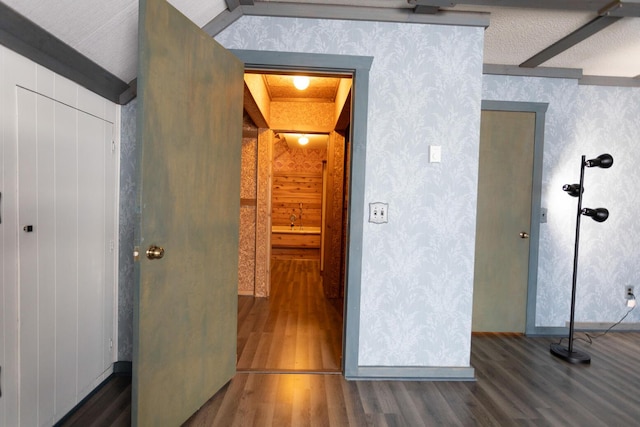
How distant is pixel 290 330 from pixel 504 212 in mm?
2369

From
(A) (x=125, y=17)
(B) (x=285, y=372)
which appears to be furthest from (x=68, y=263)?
(B) (x=285, y=372)

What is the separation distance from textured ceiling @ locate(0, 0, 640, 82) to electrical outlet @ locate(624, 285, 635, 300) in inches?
83.1

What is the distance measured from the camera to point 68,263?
6.35 ft

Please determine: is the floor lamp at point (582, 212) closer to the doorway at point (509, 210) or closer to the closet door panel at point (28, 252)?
the doorway at point (509, 210)

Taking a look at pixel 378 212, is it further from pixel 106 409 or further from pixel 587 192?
pixel 587 192

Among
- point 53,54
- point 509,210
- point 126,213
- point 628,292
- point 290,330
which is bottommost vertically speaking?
point 290,330

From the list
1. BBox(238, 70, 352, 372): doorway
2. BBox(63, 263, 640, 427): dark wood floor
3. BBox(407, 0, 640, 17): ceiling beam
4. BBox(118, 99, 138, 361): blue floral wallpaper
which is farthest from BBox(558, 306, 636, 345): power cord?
BBox(118, 99, 138, 361): blue floral wallpaper

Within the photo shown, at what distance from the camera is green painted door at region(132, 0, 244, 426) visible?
1563 millimetres

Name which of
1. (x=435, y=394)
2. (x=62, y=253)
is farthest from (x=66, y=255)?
(x=435, y=394)

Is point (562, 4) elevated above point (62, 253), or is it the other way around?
point (562, 4)

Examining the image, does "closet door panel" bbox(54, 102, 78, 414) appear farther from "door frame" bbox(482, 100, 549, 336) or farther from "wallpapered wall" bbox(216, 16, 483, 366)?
"door frame" bbox(482, 100, 549, 336)

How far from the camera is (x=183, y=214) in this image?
5.93 feet

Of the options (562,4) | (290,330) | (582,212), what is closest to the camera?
(562,4)

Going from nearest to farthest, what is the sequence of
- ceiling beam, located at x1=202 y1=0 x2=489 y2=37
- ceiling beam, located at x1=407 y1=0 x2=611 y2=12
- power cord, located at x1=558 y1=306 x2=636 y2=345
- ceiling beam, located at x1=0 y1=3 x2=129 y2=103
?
ceiling beam, located at x1=0 y1=3 x2=129 y2=103 < ceiling beam, located at x1=407 y1=0 x2=611 y2=12 < ceiling beam, located at x1=202 y1=0 x2=489 y2=37 < power cord, located at x1=558 y1=306 x2=636 y2=345
